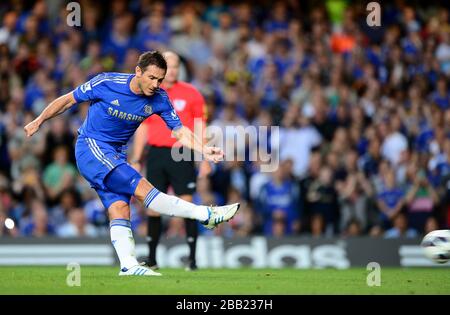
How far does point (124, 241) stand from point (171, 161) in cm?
264

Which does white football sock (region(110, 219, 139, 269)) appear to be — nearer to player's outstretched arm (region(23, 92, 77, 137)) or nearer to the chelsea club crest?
the chelsea club crest

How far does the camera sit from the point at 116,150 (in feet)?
38.6

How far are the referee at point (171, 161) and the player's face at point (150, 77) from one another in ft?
8.05

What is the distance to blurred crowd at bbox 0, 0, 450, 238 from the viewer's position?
18.7m

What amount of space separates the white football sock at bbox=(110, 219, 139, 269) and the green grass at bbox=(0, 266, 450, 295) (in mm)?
204

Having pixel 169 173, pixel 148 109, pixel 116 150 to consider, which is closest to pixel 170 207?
pixel 116 150

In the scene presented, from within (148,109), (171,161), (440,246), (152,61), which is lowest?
(440,246)

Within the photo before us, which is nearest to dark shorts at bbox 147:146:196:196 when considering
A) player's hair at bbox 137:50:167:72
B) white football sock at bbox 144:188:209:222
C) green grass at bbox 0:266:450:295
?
green grass at bbox 0:266:450:295

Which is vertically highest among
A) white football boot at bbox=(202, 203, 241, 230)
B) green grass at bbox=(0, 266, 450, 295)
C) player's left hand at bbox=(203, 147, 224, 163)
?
player's left hand at bbox=(203, 147, 224, 163)

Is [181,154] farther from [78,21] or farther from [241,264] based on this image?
[78,21]

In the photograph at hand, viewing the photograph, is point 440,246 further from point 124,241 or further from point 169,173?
point 124,241
